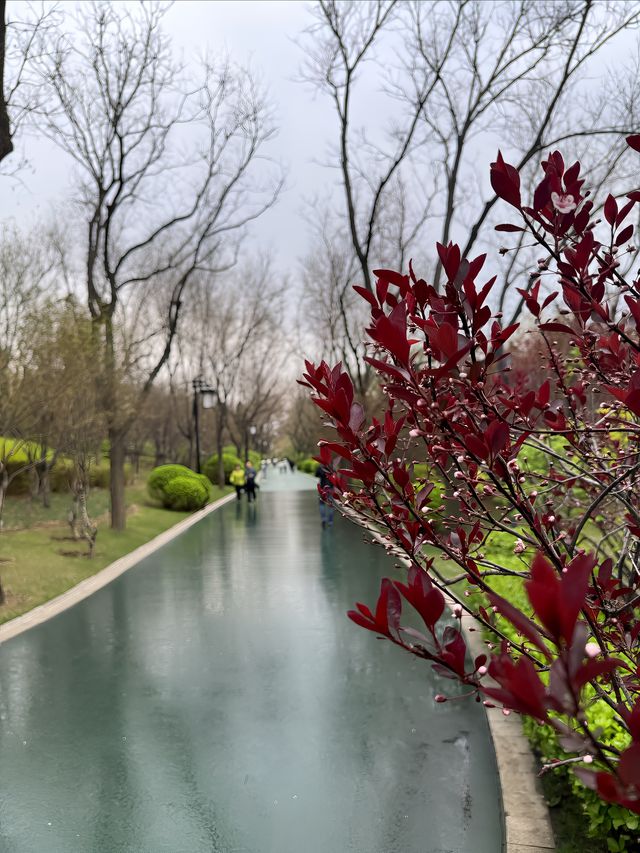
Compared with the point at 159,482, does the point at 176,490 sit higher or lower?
lower

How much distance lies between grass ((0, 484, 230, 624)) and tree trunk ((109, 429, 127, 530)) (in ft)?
0.90

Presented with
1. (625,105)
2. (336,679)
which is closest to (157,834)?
(336,679)

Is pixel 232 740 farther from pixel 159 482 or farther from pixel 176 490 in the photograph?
pixel 159 482

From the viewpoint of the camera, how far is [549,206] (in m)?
2.01

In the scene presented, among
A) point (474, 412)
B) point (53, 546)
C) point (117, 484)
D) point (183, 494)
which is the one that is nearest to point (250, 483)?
point (183, 494)

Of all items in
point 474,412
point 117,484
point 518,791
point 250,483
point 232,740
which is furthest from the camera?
point 250,483

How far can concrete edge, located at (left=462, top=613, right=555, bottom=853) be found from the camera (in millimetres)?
3785

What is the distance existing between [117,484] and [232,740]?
12168 mm

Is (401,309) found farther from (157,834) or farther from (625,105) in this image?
(625,105)

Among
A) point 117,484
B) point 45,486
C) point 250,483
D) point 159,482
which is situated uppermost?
point 117,484

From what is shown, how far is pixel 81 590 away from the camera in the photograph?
36.2 feet

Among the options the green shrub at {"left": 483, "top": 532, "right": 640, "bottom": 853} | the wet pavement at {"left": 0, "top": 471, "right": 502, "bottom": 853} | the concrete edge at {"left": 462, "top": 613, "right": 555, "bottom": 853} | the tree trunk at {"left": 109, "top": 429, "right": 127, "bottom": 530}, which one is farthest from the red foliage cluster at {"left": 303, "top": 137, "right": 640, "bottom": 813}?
the tree trunk at {"left": 109, "top": 429, "right": 127, "bottom": 530}

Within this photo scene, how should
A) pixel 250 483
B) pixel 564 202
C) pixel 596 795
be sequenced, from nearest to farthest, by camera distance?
pixel 564 202 < pixel 596 795 < pixel 250 483

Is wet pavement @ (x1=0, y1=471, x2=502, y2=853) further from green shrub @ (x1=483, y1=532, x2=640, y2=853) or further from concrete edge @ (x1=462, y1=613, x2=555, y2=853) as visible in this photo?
green shrub @ (x1=483, y1=532, x2=640, y2=853)
